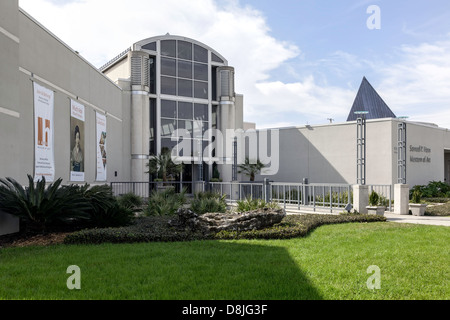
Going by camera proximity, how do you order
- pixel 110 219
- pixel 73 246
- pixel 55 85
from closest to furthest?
1. pixel 73 246
2. pixel 110 219
3. pixel 55 85

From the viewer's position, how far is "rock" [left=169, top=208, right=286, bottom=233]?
34.6 feet

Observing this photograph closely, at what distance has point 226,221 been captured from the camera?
35.3 feet

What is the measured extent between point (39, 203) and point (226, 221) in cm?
461

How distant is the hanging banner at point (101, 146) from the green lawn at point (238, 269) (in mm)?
12971

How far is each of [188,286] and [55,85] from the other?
13.1 m

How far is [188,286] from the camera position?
5590 mm

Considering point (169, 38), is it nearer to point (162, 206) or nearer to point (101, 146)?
point (101, 146)

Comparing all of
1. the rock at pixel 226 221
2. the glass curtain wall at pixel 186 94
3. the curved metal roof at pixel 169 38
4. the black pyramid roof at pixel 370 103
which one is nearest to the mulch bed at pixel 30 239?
the rock at pixel 226 221

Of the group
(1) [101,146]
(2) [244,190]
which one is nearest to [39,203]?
(1) [101,146]

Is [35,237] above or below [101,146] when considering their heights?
below

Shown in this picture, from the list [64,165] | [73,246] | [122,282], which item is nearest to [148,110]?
[64,165]

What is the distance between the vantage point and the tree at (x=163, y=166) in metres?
25.7

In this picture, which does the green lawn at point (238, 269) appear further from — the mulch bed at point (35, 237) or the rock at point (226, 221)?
the rock at point (226, 221)
